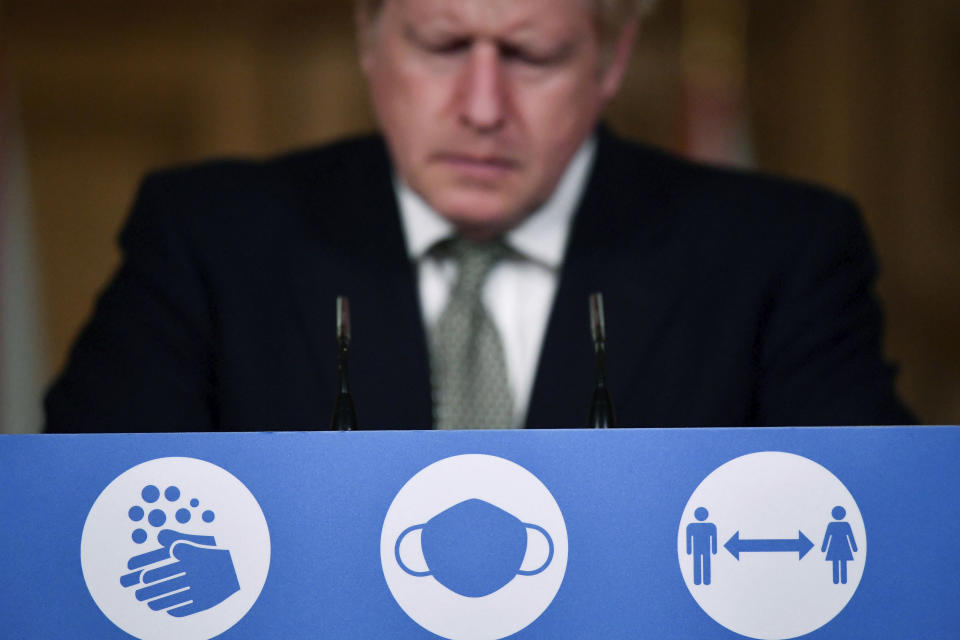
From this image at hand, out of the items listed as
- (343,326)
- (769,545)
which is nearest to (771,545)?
(769,545)

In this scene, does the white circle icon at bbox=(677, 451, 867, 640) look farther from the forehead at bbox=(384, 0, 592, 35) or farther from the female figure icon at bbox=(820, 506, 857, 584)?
the forehead at bbox=(384, 0, 592, 35)

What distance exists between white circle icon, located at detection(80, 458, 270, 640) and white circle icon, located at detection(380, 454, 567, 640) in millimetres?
92

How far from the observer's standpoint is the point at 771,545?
657mm

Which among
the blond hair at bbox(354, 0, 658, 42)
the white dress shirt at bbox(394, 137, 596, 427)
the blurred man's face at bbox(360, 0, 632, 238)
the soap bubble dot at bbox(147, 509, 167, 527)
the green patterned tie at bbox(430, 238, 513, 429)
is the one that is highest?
the blond hair at bbox(354, 0, 658, 42)

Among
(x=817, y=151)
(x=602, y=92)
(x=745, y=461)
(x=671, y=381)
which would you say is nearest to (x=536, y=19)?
(x=602, y=92)

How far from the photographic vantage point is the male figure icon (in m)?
0.65

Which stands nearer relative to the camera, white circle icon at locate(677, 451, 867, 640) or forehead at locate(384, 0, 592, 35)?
white circle icon at locate(677, 451, 867, 640)

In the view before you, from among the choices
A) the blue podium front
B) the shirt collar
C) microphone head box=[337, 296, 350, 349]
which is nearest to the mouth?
the shirt collar

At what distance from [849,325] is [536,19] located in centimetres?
53

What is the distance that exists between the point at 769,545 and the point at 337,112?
10.1 feet

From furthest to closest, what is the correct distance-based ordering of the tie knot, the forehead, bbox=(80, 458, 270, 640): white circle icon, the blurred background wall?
the blurred background wall < the tie knot < the forehead < bbox=(80, 458, 270, 640): white circle icon

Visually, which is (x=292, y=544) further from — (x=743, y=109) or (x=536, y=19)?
(x=743, y=109)

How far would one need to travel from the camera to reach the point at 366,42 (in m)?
1.32

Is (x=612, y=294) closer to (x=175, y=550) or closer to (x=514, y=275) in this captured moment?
(x=514, y=275)
